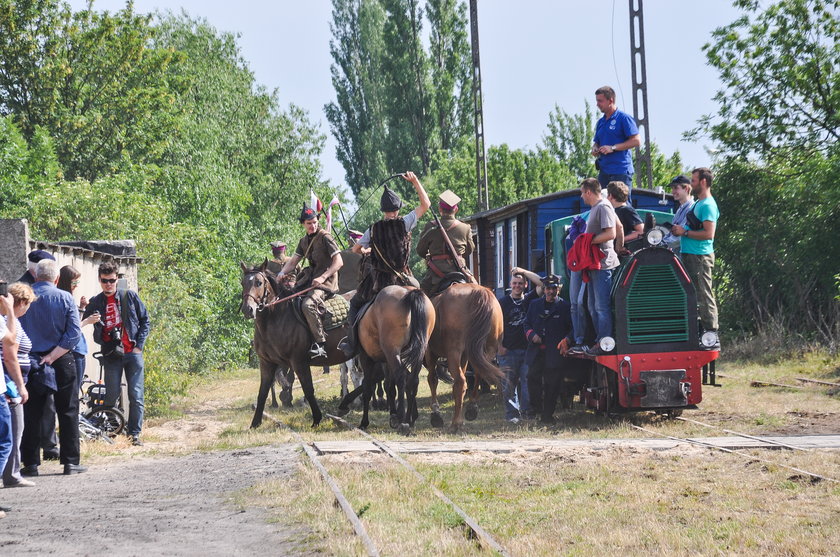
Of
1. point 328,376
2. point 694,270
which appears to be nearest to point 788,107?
point 328,376

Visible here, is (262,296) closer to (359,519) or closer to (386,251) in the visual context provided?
(386,251)

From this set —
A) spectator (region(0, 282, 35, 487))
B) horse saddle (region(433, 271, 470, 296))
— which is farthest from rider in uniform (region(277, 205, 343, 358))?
spectator (region(0, 282, 35, 487))

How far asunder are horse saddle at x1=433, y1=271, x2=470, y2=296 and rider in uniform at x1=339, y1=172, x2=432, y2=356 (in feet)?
2.75

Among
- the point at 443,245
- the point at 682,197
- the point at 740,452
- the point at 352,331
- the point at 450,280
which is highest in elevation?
the point at 682,197

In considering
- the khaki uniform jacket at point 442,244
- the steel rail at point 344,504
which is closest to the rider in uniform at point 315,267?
the khaki uniform jacket at point 442,244

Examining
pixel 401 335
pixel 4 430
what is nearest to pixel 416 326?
pixel 401 335

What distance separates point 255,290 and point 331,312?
162 cm

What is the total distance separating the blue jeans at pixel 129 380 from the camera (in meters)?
13.1

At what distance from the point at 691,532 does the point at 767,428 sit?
20.9ft

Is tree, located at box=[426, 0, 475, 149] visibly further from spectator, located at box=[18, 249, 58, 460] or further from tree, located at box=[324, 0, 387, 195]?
spectator, located at box=[18, 249, 58, 460]

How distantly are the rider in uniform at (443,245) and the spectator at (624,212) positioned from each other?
226cm

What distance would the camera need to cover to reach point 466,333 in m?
13.4

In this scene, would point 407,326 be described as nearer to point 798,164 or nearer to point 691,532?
point 691,532

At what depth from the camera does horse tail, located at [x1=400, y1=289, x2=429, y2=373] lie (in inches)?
508
